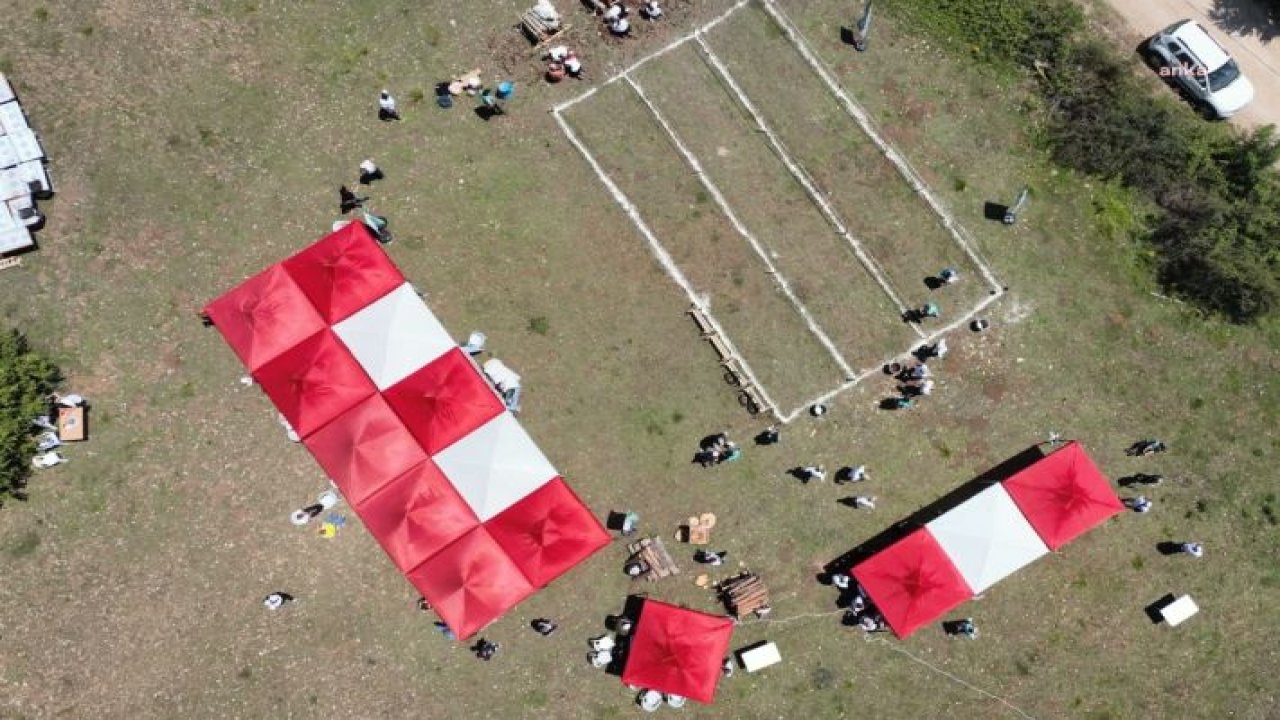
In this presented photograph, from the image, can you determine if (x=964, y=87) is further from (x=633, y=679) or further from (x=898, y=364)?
(x=633, y=679)

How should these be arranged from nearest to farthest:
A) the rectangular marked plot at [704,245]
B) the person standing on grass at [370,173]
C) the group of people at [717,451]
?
1. the group of people at [717,451]
2. the person standing on grass at [370,173]
3. the rectangular marked plot at [704,245]

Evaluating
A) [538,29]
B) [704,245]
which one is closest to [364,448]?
[704,245]

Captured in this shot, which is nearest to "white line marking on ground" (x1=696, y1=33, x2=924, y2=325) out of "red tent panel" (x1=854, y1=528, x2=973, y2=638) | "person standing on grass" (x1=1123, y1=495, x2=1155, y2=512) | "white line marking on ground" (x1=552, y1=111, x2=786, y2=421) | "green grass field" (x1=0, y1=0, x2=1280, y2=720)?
"green grass field" (x1=0, y1=0, x2=1280, y2=720)

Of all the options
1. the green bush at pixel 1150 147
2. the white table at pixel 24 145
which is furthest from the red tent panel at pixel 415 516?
the green bush at pixel 1150 147

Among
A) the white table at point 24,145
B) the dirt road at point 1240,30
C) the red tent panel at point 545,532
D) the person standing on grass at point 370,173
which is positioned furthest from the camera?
the dirt road at point 1240,30

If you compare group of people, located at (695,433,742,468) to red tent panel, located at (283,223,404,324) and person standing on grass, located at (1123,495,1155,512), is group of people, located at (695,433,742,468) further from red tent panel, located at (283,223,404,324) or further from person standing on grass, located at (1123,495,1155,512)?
person standing on grass, located at (1123,495,1155,512)

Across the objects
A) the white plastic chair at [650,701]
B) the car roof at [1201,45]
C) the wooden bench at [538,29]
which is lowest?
the white plastic chair at [650,701]

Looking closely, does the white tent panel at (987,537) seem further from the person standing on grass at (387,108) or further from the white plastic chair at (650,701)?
the person standing on grass at (387,108)
